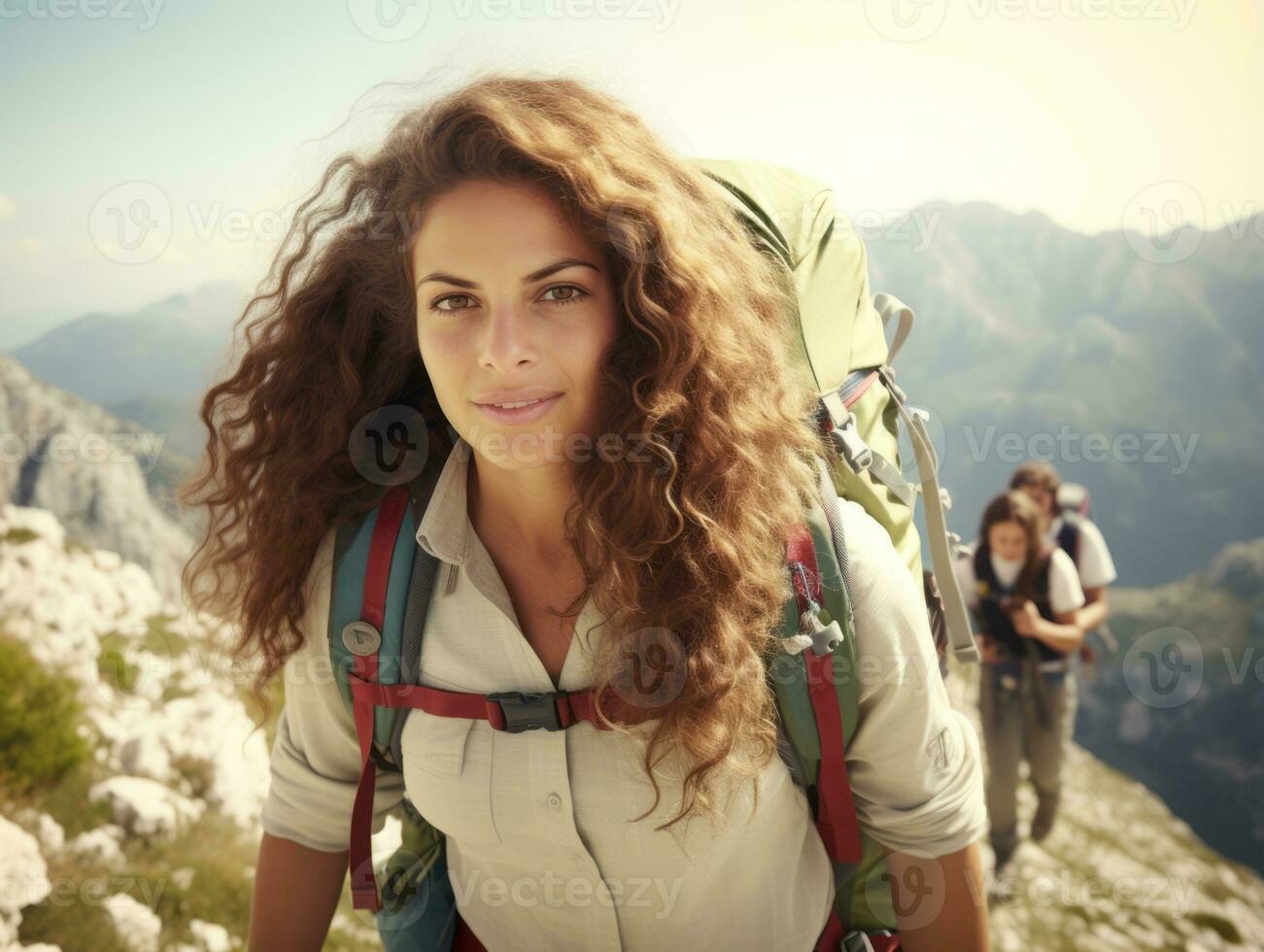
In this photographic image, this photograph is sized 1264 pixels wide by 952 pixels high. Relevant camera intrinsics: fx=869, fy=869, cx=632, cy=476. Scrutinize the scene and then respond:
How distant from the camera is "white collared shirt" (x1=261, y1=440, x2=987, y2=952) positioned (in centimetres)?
151

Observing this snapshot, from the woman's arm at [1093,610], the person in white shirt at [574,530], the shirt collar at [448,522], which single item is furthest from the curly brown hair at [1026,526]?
the shirt collar at [448,522]

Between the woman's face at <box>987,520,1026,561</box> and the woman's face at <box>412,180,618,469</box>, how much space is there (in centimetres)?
353

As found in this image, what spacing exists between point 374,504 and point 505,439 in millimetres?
386

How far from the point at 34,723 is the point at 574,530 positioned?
272 cm

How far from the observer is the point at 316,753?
1.72m

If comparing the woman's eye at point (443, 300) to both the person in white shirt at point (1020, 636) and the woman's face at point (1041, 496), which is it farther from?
the woman's face at point (1041, 496)

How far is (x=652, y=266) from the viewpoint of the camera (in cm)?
147

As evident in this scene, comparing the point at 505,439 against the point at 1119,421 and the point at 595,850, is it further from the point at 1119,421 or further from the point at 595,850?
the point at 1119,421

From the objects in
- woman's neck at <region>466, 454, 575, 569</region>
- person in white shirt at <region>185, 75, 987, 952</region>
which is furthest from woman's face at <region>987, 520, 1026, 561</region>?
woman's neck at <region>466, 454, 575, 569</region>

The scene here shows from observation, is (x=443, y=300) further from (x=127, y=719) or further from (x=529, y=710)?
(x=127, y=719)

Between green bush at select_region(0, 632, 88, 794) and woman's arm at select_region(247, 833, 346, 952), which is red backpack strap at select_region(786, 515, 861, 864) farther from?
green bush at select_region(0, 632, 88, 794)

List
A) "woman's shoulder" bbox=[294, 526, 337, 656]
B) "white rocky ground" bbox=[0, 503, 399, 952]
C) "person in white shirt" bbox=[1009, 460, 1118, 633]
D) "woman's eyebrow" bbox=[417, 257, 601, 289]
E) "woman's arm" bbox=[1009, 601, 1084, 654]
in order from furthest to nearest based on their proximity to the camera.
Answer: "person in white shirt" bbox=[1009, 460, 1118, 633] < "woman's arm" bbox=[1009, 601, 1084, 654] < "white rocky ground" bbox=[0, 503, 399, 952] < "woman's shoulder" bbox=[294, 526, 337, 656] < "woman's eyebrow" bbox=[417, 257, 601, 289]

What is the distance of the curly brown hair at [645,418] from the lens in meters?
1.46

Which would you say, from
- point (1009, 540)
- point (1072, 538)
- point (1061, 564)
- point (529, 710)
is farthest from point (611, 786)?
point (1072, 538)
